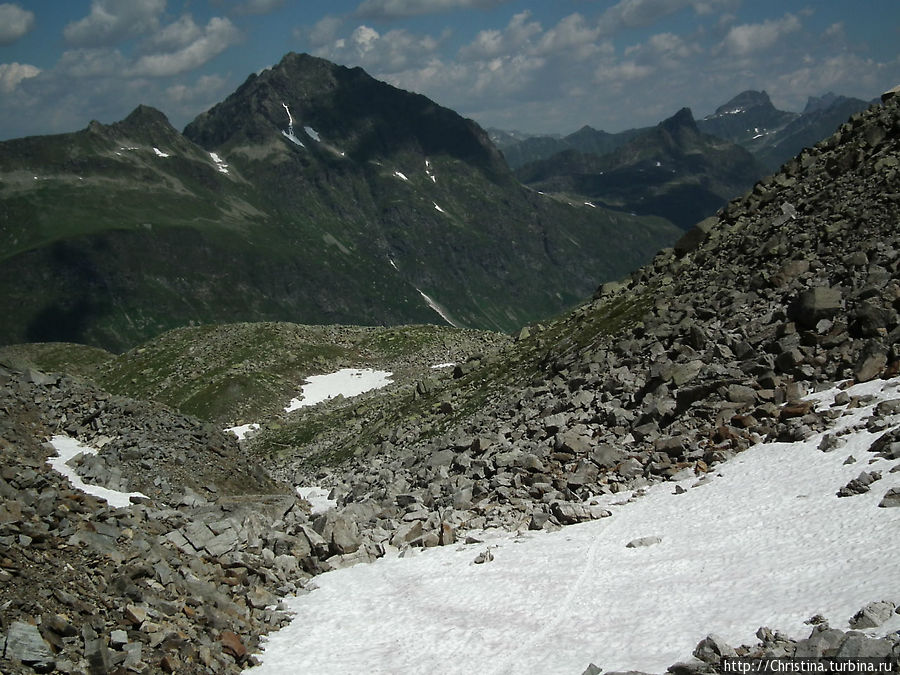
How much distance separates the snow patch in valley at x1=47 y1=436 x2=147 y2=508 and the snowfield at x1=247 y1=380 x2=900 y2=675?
884 centimetres

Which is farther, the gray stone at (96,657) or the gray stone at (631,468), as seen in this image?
the gray stone at (631,468)

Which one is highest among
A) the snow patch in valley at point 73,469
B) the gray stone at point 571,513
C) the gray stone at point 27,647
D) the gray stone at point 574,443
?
the snow patch in valley at point 73,469

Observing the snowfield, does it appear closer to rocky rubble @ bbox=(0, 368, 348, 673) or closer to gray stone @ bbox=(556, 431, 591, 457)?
rocky rubble @ bbox=(0, 368, 348, 673)

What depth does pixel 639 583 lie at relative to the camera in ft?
69.6

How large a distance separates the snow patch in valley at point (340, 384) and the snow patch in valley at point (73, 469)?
1663 inches

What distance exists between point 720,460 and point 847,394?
5.15 meters

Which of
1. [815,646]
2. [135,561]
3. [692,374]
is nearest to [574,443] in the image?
[692,374]

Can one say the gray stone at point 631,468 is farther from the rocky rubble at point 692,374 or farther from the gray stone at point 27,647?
the gray stone at point 27,647

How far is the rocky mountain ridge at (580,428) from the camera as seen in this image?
20.9 meters

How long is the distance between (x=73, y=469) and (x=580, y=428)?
20.9 m

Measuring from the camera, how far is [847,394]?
2819cm

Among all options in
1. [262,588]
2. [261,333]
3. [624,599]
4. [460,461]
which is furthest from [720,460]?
[261,333]

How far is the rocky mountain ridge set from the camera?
68.5 feet

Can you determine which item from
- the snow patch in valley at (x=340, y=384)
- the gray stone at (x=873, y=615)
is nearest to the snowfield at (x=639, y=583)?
the gray stone at (x=873, y=615)
